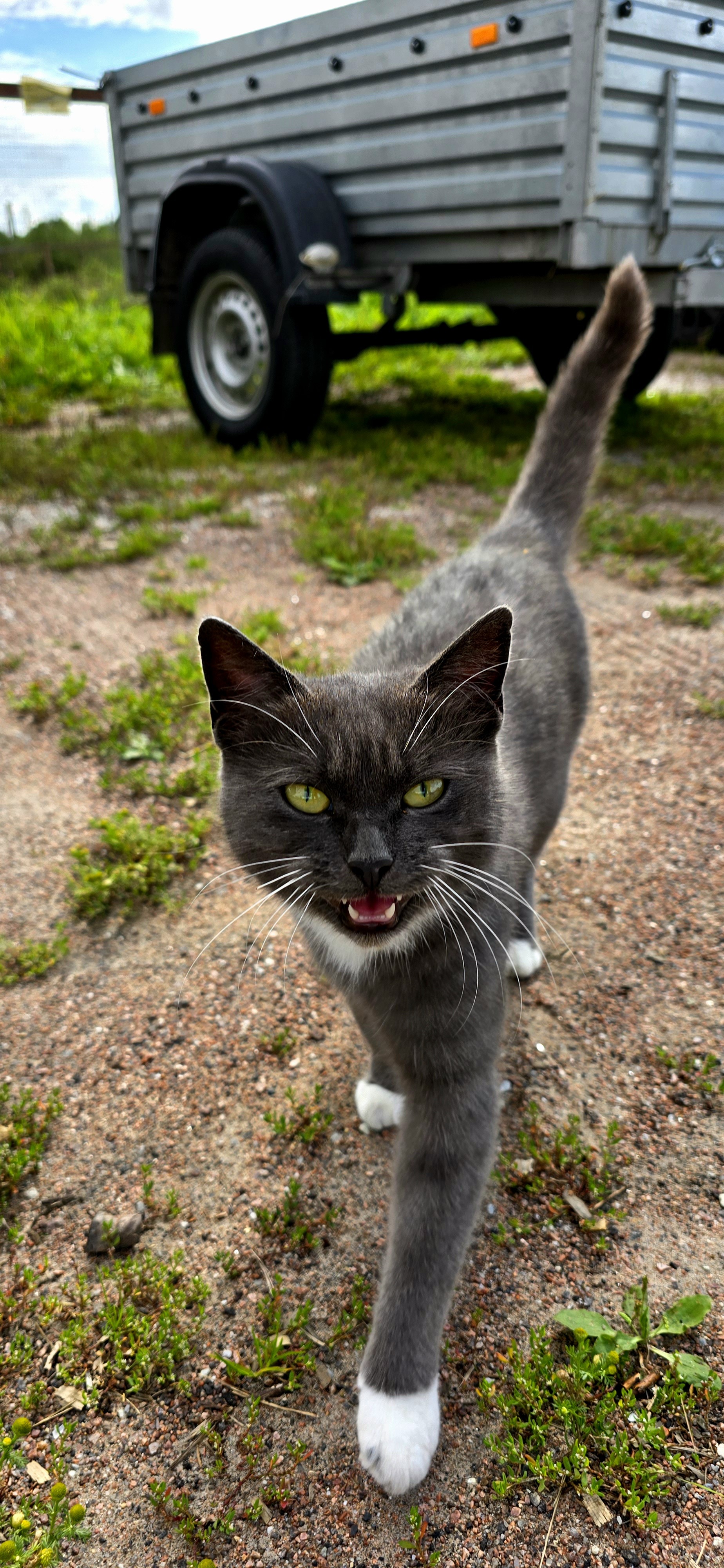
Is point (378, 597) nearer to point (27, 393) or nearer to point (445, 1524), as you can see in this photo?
point (445, 1524)

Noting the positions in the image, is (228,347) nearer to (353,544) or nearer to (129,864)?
(353,544)

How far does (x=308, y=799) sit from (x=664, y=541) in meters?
3.93

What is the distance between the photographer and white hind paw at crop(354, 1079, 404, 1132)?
7.09ft

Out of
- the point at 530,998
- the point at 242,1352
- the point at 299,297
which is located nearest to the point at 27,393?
the point at 299,297

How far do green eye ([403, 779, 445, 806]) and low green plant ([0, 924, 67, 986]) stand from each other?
57.3 inches

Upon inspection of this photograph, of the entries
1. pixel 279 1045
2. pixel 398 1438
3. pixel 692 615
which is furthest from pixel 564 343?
pixel 398 1438

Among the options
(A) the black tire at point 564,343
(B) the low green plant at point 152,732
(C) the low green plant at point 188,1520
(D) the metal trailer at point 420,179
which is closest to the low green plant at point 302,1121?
(C) the low green plant at point 188,1520

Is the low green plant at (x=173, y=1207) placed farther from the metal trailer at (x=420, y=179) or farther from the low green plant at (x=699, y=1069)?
the metal trailer at (x=420, y=179)

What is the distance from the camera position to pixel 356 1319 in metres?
1.82

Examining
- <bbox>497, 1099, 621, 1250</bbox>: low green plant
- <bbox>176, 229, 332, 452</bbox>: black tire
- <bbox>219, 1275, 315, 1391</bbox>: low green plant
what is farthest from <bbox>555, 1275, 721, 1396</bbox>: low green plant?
<bbox>176, 229, 332, 452</bbox>: black tire

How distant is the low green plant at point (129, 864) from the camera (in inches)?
109

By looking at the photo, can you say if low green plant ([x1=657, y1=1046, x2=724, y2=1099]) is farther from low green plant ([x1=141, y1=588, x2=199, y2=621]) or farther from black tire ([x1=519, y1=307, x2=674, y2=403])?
black tire ([x1=519, y1=307, x2=674, y2=403])

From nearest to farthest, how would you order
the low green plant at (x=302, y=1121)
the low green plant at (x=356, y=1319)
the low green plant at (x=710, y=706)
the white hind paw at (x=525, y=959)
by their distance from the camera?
1. the low green plant at (x=356, y=1319)
2. the low green plant at (x=302, y=1121)
3. the white hind paw at (x=525, y=959)
4. the low green plant at (x=710, y=706)

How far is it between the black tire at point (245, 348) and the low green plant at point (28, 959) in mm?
4404
